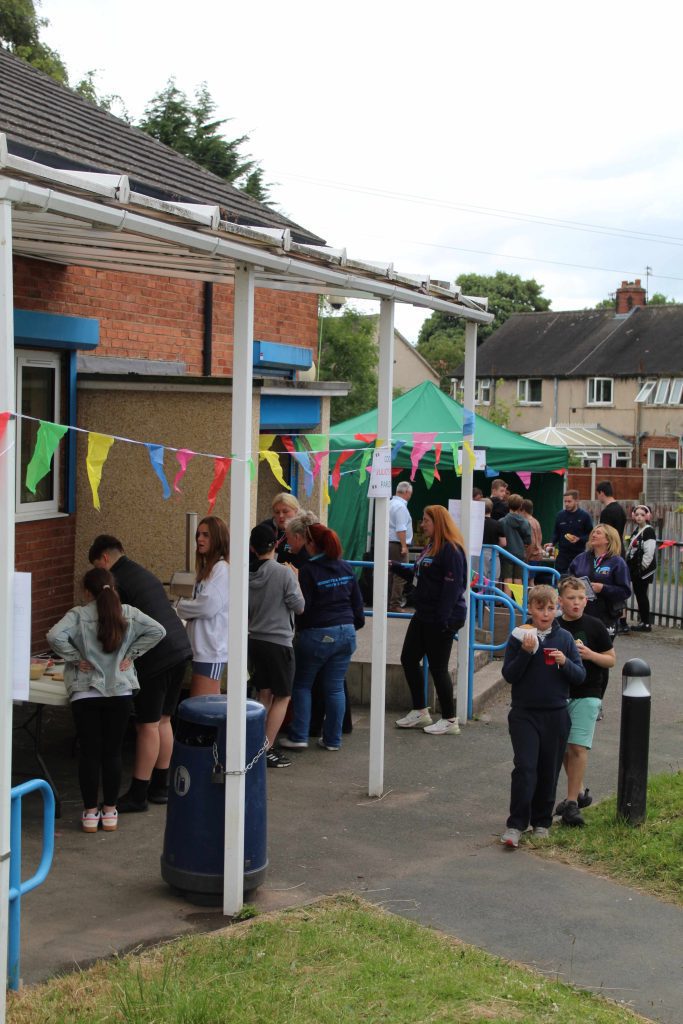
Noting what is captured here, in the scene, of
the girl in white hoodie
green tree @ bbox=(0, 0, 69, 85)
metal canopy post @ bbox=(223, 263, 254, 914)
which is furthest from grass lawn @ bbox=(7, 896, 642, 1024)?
green tree @ bbox=(0, 0, 69, 85)

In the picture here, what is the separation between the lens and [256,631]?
8.04 meters

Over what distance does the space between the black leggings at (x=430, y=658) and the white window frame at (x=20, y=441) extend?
3.22 metres

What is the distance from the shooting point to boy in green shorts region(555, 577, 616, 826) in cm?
725

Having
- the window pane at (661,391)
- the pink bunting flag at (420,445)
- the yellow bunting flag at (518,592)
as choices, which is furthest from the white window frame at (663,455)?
the pink bunting flag at (420,445)

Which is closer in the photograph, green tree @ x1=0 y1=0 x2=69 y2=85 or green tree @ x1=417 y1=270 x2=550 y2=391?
green tree @ x1=0 y1=0 x2=69 y2=85

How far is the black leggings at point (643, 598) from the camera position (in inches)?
587

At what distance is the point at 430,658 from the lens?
9.16m

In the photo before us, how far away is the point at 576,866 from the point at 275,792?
216cm

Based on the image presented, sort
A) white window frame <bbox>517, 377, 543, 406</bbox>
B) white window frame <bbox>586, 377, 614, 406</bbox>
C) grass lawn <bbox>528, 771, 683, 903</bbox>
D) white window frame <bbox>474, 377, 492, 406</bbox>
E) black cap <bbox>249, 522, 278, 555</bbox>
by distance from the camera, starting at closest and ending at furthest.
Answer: grass lawn <bbox>528, 771, 683, 903</bbox>
black cap <bbox>249, 522, 278, 555</bbox>
white window frame <bbox>586, 377, 614, 406</bbox>
white window frame <bbox>517, 377, 543, 406</bbox>
white window frame <bbox>474, 377, 492, 406</bbox>

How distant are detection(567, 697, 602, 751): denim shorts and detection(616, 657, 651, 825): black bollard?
0.65 ft

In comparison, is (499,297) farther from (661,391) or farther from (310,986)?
(310,986)

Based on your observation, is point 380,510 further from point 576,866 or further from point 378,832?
point 576,866

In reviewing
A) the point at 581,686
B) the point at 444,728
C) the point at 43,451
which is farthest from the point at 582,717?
the point at 43,451

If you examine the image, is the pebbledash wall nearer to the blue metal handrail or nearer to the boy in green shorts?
the boy in green shorts
